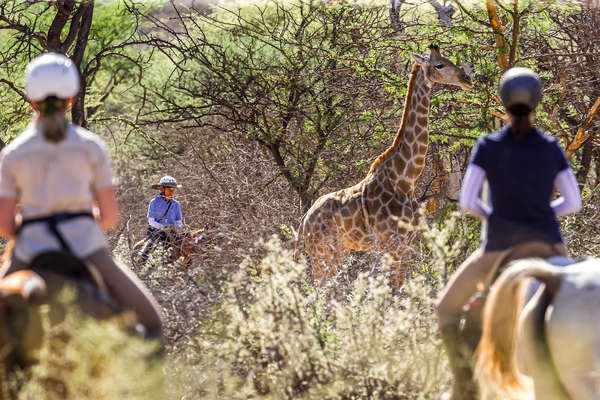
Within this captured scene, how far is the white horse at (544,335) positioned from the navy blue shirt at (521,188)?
1.14 ft

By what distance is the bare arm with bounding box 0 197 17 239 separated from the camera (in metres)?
4.19

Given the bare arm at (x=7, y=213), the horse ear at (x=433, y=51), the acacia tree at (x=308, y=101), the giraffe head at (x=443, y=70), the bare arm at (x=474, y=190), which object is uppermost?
the acacia tree at (x=308, y=101)

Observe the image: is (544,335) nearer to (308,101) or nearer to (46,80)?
(46,80)

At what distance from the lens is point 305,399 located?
203 inches

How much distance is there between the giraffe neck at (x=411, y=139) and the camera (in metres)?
9.22

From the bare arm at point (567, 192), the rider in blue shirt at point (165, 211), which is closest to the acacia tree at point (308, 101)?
the rider in blue shirt at point (165, 211)

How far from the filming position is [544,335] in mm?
3893

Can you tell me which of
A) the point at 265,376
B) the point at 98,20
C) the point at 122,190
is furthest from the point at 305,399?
the point at 98,20

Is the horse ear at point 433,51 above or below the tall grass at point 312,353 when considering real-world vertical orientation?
above

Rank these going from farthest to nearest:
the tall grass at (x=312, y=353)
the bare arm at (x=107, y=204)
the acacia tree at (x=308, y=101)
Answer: the acacia tree at (x=308, y=101)
the tall grass at (x=312, y=353)
the bare arm at (x=107, y=204)

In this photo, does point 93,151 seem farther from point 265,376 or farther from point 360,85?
point 360,85

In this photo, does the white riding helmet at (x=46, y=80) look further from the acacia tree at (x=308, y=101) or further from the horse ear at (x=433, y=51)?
the acacia tree at (x=308, y=101)

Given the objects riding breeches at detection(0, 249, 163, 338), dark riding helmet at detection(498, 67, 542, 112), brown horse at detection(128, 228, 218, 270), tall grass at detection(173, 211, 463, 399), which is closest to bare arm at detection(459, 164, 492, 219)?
dark riding helmet at detection(498, 67, 542, 112)

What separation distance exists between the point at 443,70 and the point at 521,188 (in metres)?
4.64
